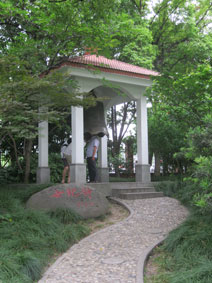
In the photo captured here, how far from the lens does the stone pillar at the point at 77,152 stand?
9133 millimetres

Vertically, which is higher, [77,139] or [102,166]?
[77,139]

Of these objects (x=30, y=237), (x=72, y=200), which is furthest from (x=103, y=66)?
(x=30, y=237)

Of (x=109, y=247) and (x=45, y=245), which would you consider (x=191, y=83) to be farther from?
(x=45, y=245)

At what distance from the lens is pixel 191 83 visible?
6.37 m

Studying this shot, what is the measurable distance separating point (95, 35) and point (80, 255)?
209 inches

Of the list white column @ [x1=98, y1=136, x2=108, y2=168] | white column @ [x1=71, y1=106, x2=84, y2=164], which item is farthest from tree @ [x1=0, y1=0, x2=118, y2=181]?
white column @ [x1=98, y1=136, x2=108, y2=168]

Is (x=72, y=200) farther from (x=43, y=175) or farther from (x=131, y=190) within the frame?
(x=43, y=175)

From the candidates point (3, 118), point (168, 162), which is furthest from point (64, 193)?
point (168, 162)

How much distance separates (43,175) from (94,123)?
256cm

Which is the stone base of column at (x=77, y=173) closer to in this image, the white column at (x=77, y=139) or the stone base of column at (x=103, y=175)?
the white column at (x=77, y=139)

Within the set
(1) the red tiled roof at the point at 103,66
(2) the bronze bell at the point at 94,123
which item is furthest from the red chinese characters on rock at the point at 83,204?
(1) the red tiled roof at the point at 103,66

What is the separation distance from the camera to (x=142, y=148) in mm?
10641

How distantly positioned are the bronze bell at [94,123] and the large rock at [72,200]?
10.3 ft

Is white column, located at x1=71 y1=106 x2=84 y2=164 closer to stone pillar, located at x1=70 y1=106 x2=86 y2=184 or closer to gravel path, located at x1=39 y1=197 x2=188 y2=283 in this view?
stone pillar, located at x1=70 y1=106 x2=86 y2=184
